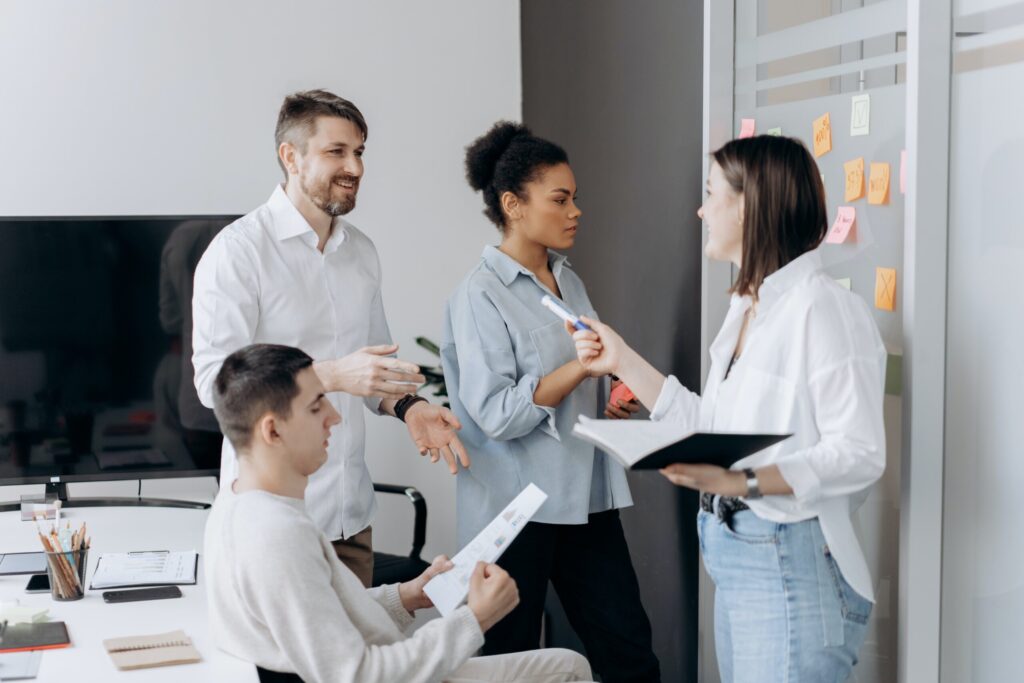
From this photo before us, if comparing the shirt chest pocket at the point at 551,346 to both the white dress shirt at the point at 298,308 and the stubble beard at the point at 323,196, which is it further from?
the stubble beard at the point at 323,196

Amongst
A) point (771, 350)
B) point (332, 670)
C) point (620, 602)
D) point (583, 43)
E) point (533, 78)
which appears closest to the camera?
point (332, 670)

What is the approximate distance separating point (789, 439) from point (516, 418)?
0.89 meters

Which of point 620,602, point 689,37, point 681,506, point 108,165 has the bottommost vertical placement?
point 620,602

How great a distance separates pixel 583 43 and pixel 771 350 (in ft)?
6.77

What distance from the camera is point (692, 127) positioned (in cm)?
295

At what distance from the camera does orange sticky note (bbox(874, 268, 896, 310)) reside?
7.15 feet

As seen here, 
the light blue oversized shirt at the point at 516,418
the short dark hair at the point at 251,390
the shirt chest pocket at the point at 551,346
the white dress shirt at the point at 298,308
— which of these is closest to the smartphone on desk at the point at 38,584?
the white dress shirt at the point at 298,308

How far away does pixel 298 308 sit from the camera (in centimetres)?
265

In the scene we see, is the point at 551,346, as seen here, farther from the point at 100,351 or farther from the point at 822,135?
the point at 100,351

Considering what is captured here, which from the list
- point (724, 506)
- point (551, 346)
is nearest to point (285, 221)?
point (551, 346)

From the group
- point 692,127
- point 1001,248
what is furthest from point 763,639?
point 692,127

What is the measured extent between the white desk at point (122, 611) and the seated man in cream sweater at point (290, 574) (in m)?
0.13

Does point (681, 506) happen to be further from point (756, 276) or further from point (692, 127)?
point (756, 276)

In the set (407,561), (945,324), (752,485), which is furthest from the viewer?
(407,561)
